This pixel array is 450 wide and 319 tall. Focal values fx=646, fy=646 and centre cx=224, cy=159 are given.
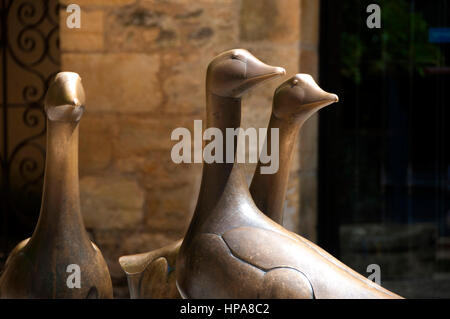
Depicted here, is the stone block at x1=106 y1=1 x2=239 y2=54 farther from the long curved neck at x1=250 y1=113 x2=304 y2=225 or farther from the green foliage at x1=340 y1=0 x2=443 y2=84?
the green foliage at x1=340 y1=0 x2=443 y2=84

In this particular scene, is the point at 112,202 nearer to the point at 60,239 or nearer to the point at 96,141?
the point at 96,141

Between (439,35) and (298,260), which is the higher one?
(439,35)

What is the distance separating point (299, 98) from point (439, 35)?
6.65 feet

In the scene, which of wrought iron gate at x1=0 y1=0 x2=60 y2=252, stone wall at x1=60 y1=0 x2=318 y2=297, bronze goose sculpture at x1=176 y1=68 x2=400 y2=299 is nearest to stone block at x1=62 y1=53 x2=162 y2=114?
stone wall at x1=60 y1=0 x2=318 y2=297

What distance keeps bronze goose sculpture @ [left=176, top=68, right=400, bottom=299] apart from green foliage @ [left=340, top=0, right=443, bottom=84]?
1.95 meters

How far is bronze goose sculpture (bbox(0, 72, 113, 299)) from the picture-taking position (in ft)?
3.89

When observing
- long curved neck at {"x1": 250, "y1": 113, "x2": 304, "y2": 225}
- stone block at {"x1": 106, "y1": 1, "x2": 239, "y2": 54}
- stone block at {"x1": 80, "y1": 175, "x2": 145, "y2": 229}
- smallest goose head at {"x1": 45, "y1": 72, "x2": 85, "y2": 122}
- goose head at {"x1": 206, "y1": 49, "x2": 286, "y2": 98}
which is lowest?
stone block at {"x1": 80, "y1": 175, "x2": 145, "y2": 229}

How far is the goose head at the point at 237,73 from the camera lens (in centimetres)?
119

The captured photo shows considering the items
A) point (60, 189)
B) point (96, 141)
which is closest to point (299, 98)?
point (60, 189)

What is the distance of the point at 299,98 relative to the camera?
1337 millimetres

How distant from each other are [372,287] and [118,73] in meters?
1.32

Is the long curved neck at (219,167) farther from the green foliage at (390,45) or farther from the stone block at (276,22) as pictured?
the green foliage at (390,45)

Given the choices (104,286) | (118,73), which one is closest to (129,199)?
(118,73)
